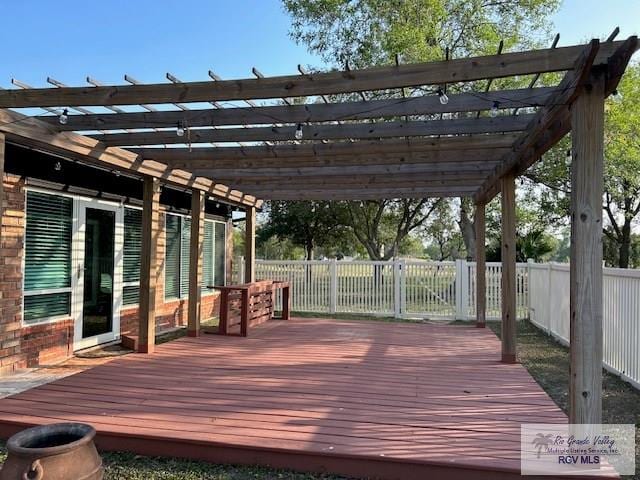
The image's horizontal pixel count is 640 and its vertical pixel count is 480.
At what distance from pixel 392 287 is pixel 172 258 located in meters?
4.45

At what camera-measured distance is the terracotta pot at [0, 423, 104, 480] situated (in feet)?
6.59

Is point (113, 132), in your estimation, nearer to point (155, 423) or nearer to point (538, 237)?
point (155, 423)

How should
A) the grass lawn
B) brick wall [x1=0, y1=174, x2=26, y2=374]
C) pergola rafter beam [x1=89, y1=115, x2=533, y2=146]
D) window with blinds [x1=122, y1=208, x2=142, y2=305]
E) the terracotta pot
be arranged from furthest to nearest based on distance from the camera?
window with blinds [x1=122, y1=208, x2=142, y2=305]
brick wall [x1=0, y1=174, x2=26, y2=374]
pergola rafter beam [x1=89, y1=115, x2=533, y2=146]
the grass lawn
the terracotta pot

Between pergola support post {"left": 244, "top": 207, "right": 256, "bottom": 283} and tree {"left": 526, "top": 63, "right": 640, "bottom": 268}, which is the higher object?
tree {"left": 526, "top": 63, "right": 640, "bottom": 268}

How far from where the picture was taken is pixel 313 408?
3469mm

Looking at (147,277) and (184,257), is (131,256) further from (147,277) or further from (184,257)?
(184,257)

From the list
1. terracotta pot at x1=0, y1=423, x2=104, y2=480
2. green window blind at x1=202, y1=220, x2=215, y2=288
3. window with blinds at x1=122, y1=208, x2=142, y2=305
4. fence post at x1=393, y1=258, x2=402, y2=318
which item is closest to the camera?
terracotta pot at x1=0, y1=423, x2=104, y2=480

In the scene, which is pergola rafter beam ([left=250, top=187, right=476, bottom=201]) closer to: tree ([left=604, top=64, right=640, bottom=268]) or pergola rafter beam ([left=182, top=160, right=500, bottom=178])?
pergola rafter beam ([left=182, top=160, right=500, bottom=178])

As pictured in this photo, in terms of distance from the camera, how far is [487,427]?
3.10m

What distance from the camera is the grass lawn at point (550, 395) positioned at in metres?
2.65

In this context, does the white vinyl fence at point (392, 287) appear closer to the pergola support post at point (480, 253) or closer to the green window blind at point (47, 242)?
Result: the pergola support post at point (480, 253)

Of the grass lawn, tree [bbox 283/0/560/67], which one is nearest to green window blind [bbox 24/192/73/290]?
the grass lawn

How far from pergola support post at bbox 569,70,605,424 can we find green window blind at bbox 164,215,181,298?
6.17 meters

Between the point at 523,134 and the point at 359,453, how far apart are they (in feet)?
10.0
